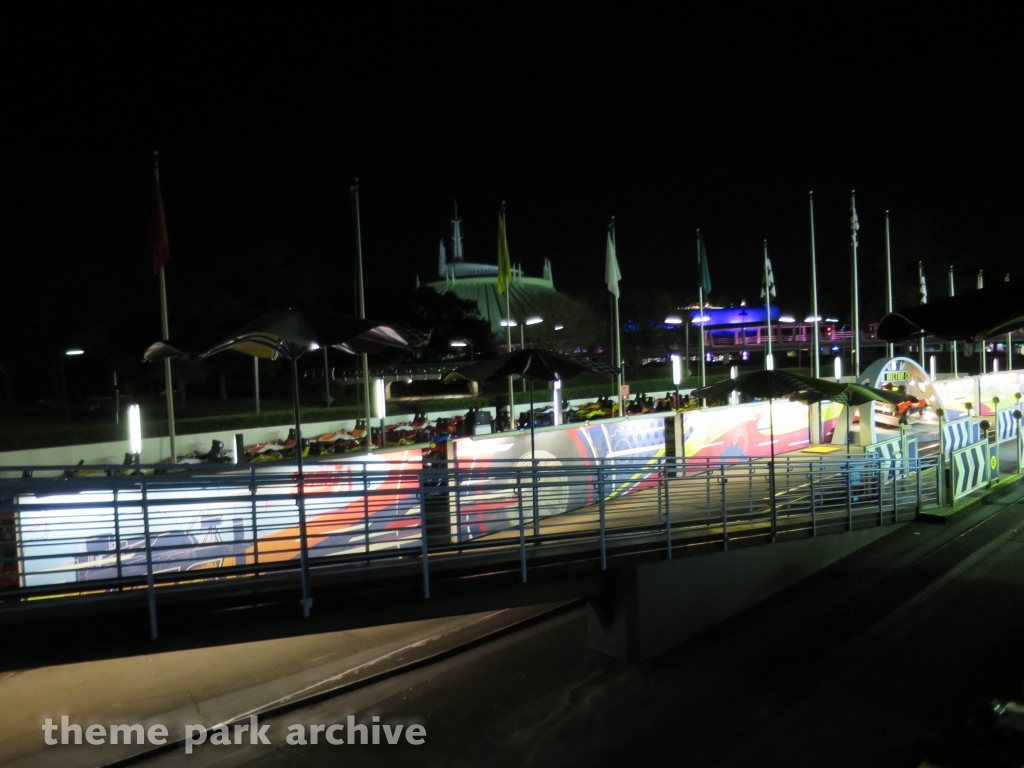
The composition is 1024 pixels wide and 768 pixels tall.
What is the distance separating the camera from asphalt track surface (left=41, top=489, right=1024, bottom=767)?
7.00 meters

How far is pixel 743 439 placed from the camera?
17.0 m

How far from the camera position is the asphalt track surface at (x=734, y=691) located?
7004 mm

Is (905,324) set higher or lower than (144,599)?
higher

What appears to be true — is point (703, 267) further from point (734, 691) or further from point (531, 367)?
point (734, 691)

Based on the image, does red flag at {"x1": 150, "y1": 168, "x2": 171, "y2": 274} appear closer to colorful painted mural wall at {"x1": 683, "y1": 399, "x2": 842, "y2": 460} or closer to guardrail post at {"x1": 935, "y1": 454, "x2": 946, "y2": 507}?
colorful painted mural wall at {"x1": 683, "y1": 399, "x2": 842, "y2": 460}

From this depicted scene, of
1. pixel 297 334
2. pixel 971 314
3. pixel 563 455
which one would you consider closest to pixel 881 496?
pixel 563 455

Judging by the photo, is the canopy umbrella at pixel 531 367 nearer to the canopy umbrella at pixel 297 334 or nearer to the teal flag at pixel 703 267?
the canopy umbrella at pixel 297 334

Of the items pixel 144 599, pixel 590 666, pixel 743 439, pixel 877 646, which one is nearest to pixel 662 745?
pixel 590 666

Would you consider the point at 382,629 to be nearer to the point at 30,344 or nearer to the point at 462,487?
the point at 462,487

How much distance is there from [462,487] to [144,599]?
2775 millimetres

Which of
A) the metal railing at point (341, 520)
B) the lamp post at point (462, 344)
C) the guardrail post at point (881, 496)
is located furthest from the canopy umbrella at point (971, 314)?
the lamp post at point (462, 344)

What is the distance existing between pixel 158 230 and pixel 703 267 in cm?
1628

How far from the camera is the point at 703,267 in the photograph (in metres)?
24.5

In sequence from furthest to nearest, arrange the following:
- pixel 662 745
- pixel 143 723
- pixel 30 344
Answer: pixel 30 344
pixel 143 723
pixel 662 745
